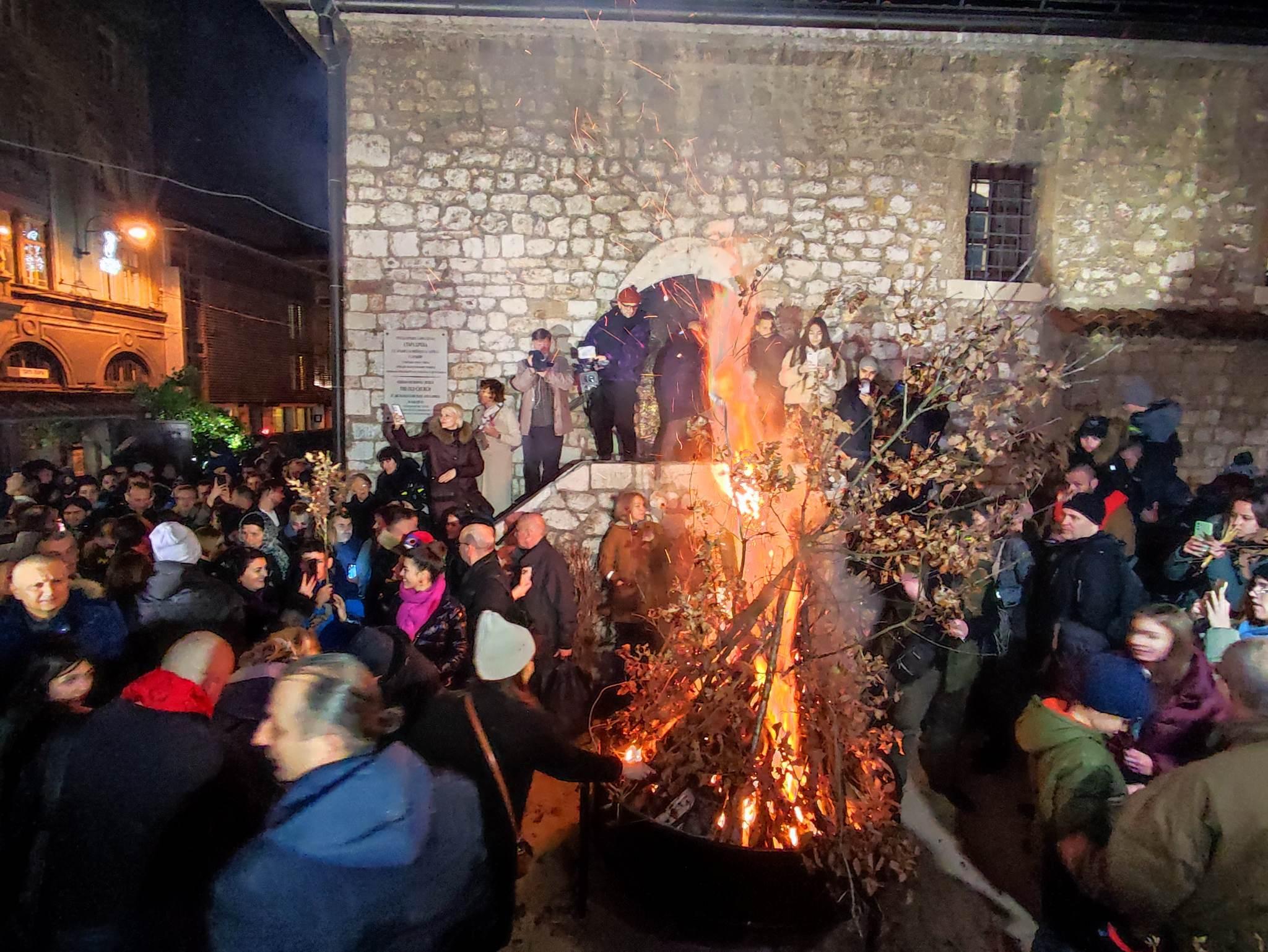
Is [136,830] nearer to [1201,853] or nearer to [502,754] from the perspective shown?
[502,754]

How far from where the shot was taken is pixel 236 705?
3.03 meters

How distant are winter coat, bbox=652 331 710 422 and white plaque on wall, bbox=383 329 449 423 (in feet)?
9.53

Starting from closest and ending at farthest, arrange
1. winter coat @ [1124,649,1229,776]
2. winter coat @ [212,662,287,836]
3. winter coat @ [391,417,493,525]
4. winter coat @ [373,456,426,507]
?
1. winter coat @ [212,662,287,836]
2. winter coat @ [1124,649,1229,776]
3. winter coat @ [391,417,493,525]
4. winter coat @ [373,456,426,507]

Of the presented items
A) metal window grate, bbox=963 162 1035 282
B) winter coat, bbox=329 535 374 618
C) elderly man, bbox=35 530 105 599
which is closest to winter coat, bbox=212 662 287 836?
elderly man, bbox=35 530 105 599

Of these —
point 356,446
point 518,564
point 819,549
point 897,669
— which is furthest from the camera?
point 356,446

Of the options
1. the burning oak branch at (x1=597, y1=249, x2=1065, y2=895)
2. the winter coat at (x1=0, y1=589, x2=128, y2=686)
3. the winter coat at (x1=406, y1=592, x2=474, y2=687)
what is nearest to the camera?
the burning oak branch at (x1=597, y1=249, x2=1065, y2=895)

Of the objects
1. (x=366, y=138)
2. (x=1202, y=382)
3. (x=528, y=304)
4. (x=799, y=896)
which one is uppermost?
(x=366, y=138)

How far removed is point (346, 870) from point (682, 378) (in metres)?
6.29

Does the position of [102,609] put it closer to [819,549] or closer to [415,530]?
[415,530]

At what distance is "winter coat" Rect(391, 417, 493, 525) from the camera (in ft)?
22.7

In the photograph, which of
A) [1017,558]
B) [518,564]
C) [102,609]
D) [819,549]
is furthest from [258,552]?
[1017,558]

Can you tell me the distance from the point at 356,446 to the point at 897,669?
697 centimetres

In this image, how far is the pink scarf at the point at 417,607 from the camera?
4402mm

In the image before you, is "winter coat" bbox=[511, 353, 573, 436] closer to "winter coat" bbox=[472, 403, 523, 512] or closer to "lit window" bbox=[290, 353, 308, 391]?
"winter coat" bbox=[472, 403, 523, 512]
